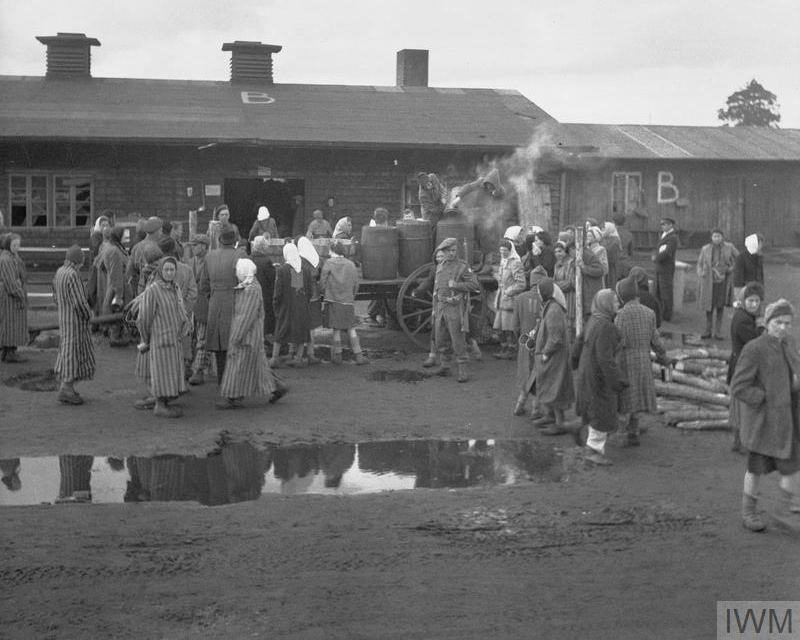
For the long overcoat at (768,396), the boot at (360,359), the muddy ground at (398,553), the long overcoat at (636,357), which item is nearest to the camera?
the muddy ground at (398,553)

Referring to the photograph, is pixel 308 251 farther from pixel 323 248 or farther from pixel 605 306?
pixel 605 306

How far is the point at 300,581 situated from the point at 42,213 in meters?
18.6

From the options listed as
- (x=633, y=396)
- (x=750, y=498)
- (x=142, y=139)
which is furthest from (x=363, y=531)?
(x=142, y=139)

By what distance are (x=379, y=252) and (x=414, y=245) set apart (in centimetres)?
51

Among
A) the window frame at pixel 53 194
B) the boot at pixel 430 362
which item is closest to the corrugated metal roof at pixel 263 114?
the window frame at pixel 53 194

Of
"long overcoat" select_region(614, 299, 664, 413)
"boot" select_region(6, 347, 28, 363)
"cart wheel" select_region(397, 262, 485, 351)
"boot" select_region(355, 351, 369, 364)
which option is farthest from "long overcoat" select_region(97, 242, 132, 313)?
"long overcoat" select_region(614, 299, 664, 413)

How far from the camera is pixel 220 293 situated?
38.0 ft

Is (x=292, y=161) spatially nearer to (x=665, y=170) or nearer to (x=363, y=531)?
(x=665, y=170)

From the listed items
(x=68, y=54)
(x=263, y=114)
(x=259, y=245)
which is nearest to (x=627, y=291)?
(x=259, y=245)

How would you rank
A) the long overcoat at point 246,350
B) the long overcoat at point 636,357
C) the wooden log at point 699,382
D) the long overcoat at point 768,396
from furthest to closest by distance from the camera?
1. the wooden log at point 699,382
2. the long overcoat at point 246,350
3. the long overcoat at point 636,357
4. the long overcoat at point 768,396

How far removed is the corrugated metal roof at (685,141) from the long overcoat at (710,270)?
10895 millimetres

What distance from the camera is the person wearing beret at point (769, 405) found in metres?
7.25

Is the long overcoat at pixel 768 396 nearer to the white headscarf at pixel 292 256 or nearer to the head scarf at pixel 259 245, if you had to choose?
the white headscarf at pixel 292 256

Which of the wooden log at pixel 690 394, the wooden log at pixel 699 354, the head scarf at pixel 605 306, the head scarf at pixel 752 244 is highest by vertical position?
the head scarf at pixel 752 244
